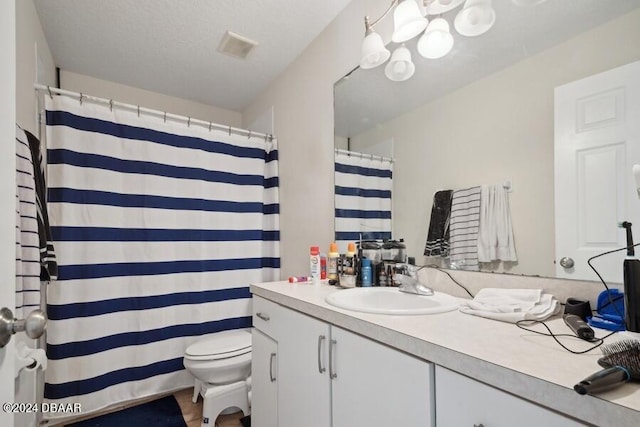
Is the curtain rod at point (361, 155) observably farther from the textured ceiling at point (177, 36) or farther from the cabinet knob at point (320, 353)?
the cabinet knob at point (320, 353)

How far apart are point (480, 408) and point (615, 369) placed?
0.23 meters

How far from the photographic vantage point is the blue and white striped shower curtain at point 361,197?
1.54 m

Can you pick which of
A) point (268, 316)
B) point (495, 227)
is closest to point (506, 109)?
point (495, 227)

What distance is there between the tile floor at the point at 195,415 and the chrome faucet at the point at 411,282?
51.7 inches

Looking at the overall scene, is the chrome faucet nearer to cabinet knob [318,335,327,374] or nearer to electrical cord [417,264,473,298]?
electrical cord [417,264,473,298]

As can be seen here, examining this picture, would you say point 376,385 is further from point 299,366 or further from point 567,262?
point 567,262

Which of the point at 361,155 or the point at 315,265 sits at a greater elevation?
A: the point at 361,155

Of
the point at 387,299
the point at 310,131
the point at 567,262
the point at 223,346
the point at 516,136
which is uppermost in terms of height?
the point at 310,131

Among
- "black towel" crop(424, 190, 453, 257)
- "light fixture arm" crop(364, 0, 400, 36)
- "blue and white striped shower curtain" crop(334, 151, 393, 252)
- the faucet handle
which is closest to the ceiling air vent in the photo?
"light fixture arm" crop(364, 0, 400, 36)

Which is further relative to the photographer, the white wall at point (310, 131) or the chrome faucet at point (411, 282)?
the white wall at point (310, 131)

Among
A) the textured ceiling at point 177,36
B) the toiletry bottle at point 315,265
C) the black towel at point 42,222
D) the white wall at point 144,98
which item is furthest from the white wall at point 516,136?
the white wall at point 144,98

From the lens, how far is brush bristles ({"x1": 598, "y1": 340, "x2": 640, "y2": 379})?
1.64 feet

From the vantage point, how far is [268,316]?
53.6 inches

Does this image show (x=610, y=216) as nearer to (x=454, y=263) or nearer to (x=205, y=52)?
(x=454, y=263)
